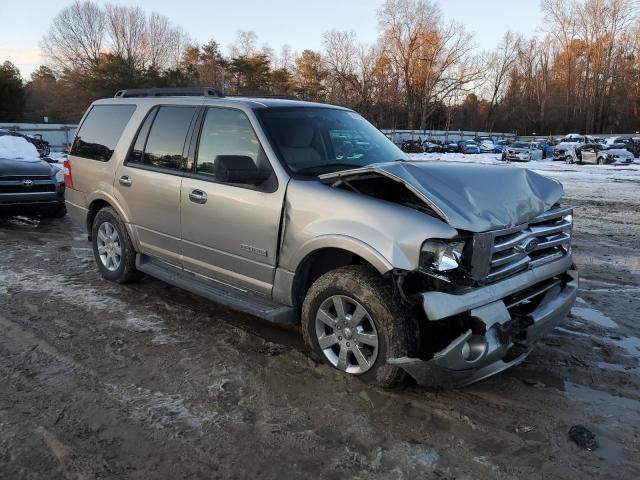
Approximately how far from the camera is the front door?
3961 mm

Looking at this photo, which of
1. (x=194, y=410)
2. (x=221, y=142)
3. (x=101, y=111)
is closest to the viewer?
(x=194, y=410)

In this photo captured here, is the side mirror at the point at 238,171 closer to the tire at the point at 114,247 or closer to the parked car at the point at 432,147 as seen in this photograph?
the tire at the point at 114,247

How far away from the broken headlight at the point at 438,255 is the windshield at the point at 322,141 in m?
1.24

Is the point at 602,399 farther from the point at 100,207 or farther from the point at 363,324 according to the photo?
the point at 100,207

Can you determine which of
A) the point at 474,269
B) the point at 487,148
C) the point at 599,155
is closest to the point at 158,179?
the point at 474,269

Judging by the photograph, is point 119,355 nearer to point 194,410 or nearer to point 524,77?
point 194,410

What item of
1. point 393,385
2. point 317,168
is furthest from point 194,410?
point 317,168

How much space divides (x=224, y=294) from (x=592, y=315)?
11.1ft

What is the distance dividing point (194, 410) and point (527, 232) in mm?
2459

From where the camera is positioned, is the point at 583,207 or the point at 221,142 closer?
the point at 221,142

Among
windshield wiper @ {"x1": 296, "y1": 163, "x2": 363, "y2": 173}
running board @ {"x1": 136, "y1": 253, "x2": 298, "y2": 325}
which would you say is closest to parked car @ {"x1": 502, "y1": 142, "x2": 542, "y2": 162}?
windshield wiper @ {"x1": 296, "y1": 163, "x2": 363, "y2": 173}

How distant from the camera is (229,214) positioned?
13.7 ft

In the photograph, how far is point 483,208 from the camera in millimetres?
3383

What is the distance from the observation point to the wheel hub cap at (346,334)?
3.47m
